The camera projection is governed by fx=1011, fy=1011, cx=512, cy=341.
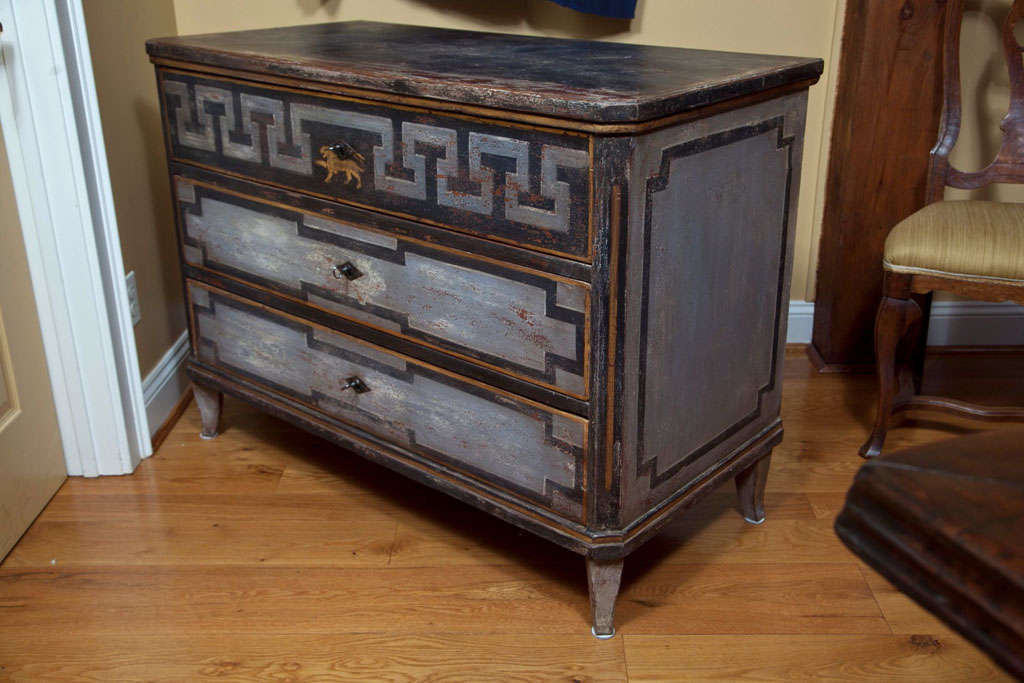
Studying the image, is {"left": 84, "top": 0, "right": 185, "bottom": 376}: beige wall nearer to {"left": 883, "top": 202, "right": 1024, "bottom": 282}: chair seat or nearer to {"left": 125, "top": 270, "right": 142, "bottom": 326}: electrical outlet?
{"left": 125, "top": 270, "right": 142, "bottom": 326}: electrical outlet

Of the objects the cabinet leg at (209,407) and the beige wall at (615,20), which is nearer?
the cabinet leg at (209,407)

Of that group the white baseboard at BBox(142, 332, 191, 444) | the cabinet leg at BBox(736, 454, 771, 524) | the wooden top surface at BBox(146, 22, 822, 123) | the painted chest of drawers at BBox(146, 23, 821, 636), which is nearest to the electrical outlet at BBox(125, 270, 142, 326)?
the white baseboard at BBox(142, 332, 191, 444)

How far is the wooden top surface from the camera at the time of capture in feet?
4.70

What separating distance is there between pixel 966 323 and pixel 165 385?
214 centimetres

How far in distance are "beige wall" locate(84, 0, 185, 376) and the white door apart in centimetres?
27

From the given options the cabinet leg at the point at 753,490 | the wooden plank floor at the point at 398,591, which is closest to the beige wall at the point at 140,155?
the wooden plank floor at the point at 398,591

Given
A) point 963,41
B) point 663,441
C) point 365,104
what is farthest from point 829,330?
point 365,104

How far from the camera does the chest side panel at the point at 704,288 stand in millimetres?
1504

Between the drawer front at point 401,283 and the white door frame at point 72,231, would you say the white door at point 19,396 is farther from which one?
the drawer front at point 401,283

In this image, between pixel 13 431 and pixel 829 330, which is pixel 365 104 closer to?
pixel 13 431

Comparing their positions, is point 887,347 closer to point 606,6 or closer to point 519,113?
point 606,6

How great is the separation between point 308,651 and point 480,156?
86cm

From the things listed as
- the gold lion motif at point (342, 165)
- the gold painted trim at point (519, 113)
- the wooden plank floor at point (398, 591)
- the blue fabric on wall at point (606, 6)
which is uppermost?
the blue fabric on wall at point (606, 6)

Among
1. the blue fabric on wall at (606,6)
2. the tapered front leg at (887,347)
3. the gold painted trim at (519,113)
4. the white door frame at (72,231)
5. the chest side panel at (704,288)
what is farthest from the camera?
the blue fabric on wall at (606,6)
